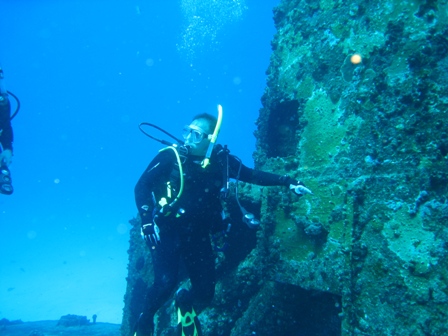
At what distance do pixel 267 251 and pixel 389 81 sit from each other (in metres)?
2.82

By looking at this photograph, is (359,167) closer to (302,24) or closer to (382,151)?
(382,151)

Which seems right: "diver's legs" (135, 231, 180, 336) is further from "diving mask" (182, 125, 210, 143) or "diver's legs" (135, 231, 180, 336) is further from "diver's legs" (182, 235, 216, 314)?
"diving mask" (182, 125, 210, 143)

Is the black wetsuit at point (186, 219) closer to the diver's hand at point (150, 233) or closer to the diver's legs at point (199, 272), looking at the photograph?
the diver's legs at point (199, 272)

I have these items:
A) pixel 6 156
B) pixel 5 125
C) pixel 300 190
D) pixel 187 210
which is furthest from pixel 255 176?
pixel 5 125

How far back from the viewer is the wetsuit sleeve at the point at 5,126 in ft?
19.8

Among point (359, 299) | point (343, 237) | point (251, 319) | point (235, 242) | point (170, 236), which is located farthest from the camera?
point (235, 242)

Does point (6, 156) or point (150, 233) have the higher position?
point (6, 156)

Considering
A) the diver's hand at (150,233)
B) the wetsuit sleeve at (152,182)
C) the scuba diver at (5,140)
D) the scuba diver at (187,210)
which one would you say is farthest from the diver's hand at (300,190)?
the scuba diver at (5,140)

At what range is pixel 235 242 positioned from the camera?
18.3 feet

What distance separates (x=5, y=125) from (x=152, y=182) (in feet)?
14.2

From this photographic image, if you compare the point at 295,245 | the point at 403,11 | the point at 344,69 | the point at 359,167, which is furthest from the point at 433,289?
the point at 403,11

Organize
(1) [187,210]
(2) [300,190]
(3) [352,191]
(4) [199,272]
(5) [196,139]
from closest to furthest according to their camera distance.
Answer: (3) [352,191] → (2) [300,190] → (1) [187,210] → (4) [199,272] → (5) [196,139]

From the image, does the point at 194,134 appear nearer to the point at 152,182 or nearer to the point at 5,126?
the point at 152,182

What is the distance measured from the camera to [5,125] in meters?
6.12
